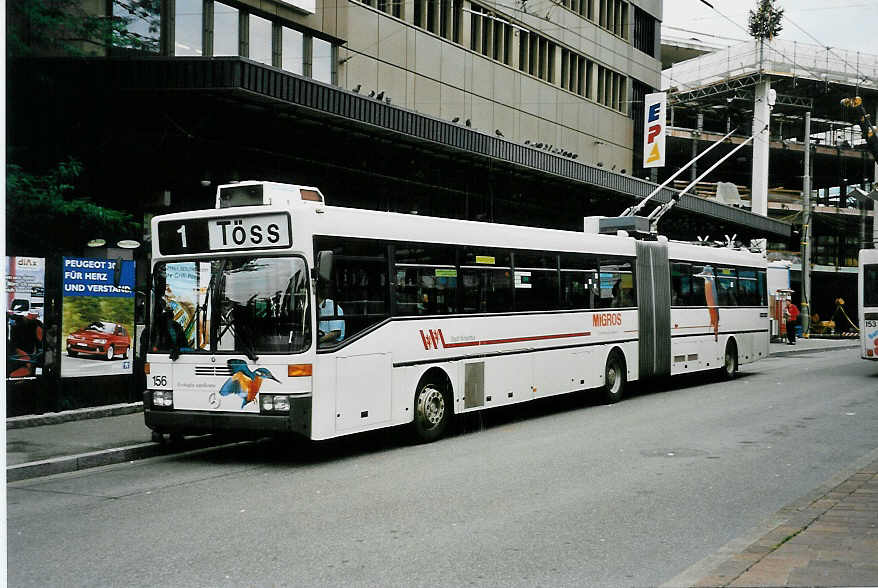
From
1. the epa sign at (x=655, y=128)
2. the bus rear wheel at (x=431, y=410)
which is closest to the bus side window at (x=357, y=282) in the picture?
the bus rear wheel at (x=431, y=410)

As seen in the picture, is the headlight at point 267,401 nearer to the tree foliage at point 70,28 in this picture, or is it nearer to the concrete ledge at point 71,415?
the concrete ledge at point 71,415

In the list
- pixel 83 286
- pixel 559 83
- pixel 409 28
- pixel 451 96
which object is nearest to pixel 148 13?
pixel 83 286

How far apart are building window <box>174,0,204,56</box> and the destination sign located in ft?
29.1

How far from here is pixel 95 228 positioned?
16438 millimetres

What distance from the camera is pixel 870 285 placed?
21.4 meters

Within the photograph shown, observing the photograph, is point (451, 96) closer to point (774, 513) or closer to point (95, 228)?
point (95, 228)

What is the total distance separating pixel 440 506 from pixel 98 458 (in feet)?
14.8

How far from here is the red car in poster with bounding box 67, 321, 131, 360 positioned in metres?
13.2

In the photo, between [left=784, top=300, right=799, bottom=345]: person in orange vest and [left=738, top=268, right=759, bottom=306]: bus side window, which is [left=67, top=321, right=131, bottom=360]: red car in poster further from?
[left=784, top=300, right=799, bottom=345]: person in orange vest

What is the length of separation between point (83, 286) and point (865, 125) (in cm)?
1347

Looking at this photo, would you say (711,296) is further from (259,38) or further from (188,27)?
(188,27)

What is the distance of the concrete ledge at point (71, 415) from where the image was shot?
12.2 m

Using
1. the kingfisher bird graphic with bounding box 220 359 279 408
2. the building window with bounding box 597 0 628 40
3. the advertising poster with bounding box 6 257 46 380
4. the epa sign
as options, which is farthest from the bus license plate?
the building window with bounding box 597 0 628 40

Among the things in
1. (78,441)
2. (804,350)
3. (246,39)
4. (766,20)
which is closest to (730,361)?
(766,20)
